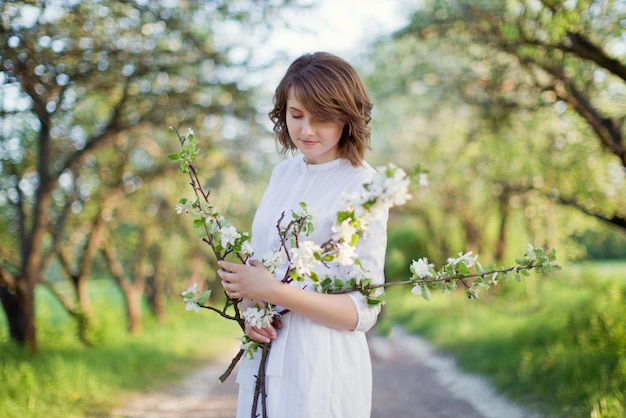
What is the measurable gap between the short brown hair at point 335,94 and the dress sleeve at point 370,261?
0.30m

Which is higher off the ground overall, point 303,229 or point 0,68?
point 0,68

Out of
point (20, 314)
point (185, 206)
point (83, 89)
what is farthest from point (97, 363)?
point (185, 206)

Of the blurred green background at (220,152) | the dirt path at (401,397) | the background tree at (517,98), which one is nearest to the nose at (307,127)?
the blurred green background at (220,152)

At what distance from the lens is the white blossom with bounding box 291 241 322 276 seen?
2.08 m

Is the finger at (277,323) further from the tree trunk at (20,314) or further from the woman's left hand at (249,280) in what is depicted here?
the tree trunk at (20,314)

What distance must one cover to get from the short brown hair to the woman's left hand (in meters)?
0.53

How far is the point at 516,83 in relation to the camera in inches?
323

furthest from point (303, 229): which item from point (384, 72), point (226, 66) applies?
point (384, 72)

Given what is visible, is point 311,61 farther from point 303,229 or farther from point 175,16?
point 175,16

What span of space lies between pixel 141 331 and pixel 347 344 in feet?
35.4

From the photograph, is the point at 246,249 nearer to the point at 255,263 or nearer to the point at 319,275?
the point at 255,263

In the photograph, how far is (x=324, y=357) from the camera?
223cm

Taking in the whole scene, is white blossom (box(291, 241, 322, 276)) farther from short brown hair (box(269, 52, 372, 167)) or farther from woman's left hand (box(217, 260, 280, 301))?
short brown hair (box(269, 52, 372, 167))

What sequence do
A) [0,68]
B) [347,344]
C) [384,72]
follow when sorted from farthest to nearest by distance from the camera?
[384,72], [0,68], [347,344]
